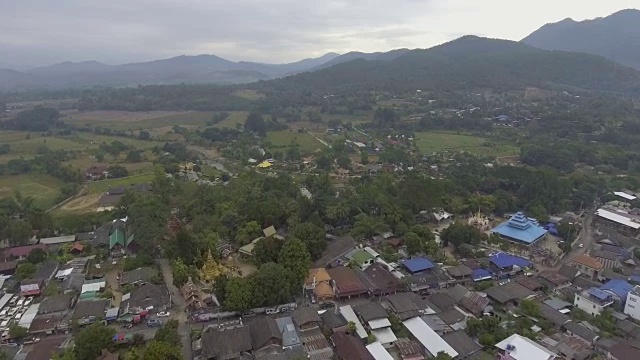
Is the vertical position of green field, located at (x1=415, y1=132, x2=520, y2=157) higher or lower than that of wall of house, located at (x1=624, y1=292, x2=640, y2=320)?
lower

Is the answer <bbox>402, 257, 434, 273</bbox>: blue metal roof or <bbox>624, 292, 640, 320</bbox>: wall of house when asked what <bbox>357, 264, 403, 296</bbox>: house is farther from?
<bbox>624, 292, 640, 320</bbox>: wall of house

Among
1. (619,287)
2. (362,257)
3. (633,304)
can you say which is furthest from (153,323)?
(619,287)

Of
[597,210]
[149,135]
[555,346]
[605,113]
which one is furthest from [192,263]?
[605,113]

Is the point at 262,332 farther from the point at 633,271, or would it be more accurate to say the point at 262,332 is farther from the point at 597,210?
the point at 597,210

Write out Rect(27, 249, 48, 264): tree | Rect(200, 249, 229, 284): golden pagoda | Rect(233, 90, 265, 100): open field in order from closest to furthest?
Rect(200, 249, 229, 284): golden pagoda
Rect(27, 249, 48, 264): tree
Rect(233, 90, 265, 100): open field

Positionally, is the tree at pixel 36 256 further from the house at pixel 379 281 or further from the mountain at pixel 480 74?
the mountain at pixel 480 74

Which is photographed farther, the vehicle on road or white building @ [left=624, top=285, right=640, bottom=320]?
white building @ [left=624, top=285, right=640, bottom=320]

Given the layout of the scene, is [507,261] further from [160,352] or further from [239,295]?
[160,352]

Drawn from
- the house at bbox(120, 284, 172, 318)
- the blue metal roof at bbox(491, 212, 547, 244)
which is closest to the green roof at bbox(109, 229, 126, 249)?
the house at bbox(120, 284, 172, 318)

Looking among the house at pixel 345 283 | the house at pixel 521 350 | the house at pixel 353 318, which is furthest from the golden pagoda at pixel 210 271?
the house at pixel 521 350
